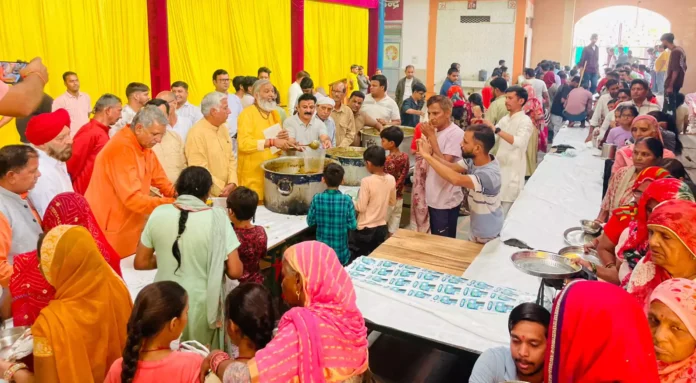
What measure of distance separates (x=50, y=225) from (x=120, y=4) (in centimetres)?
509

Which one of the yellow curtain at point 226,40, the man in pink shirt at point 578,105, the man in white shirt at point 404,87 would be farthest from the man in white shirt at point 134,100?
the man in pink shirt at point 578,105

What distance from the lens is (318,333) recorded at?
6.01 ft

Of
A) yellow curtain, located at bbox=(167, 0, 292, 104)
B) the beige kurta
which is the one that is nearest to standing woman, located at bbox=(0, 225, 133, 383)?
the beige kurta

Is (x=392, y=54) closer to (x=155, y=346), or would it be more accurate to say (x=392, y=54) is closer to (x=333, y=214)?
(x=333, y=214)

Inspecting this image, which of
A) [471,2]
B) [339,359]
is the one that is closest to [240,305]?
[339,359]

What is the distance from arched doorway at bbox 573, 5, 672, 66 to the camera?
17.7 metres

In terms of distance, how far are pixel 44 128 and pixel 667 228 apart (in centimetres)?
333

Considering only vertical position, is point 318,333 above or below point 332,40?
below

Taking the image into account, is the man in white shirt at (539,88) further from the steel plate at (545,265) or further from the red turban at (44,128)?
the red turban at (44,128)

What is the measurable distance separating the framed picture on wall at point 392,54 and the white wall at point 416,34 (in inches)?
6.4

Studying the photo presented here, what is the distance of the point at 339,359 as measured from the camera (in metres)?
1.88

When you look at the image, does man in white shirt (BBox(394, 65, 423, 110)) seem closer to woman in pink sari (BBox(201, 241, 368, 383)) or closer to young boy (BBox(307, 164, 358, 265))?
young boy (BBox(307, 164, 358, 265))

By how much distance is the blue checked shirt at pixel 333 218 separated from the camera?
3.96 m

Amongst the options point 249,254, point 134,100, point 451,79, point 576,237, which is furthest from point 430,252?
point 451,79
